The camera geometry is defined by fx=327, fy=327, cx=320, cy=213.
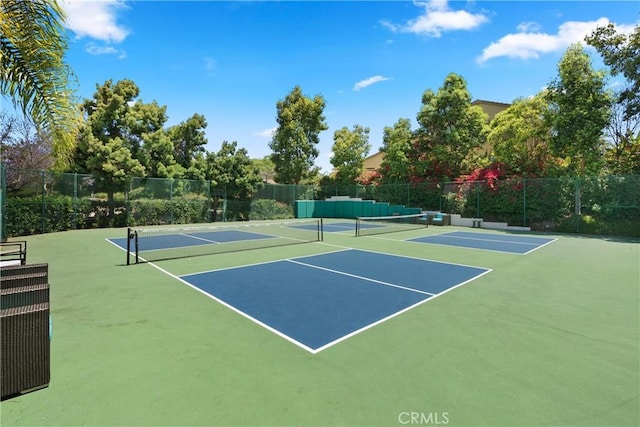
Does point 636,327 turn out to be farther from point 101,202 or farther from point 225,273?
point 101,202

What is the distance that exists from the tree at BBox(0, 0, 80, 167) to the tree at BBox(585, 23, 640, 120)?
2383cm

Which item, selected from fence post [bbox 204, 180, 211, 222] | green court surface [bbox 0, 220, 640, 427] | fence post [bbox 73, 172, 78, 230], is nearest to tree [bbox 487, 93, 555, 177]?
green court surface [bbox 0, 220, 640, 427]

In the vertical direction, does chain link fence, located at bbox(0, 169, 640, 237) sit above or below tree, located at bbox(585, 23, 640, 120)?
below

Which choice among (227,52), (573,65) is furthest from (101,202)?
(573,65)

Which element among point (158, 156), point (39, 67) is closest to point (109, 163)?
point (158, 156)

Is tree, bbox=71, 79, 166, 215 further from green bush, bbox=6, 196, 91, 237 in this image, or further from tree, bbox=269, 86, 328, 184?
tree, bbox=269, 86, 328, 184

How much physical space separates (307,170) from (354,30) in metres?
19.4

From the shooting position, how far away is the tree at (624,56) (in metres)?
17.0

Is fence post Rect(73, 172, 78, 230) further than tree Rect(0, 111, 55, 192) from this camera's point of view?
No

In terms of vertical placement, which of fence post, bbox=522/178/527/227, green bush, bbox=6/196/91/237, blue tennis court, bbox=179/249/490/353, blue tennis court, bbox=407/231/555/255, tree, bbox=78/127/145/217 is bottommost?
blue tennis court, bbox=179/249/490/353

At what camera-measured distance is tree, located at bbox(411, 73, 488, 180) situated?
25.4 meters

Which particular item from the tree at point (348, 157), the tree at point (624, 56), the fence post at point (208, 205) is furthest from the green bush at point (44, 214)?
the tree at point (624, 56)

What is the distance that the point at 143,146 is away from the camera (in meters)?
22.4

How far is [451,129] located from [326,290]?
23289 mm
